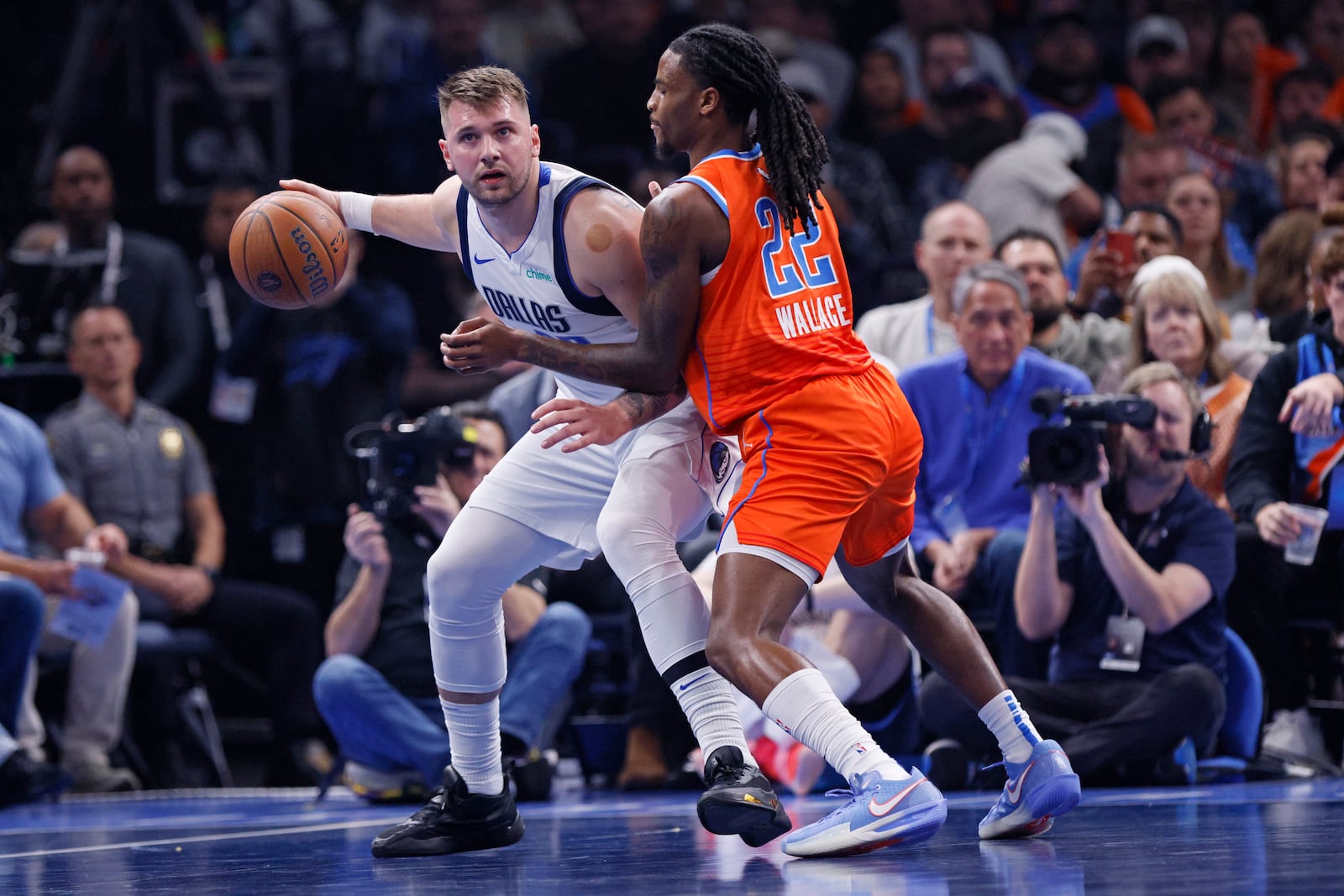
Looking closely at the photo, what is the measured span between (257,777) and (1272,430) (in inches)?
190

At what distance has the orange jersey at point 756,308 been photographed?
139 inches

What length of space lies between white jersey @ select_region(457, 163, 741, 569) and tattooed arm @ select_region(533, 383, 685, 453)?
15 cm

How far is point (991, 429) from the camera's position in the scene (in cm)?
603

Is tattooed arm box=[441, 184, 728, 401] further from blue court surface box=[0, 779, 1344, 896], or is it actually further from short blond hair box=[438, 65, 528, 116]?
blue court surface box=[0, 779, 1344, 896]

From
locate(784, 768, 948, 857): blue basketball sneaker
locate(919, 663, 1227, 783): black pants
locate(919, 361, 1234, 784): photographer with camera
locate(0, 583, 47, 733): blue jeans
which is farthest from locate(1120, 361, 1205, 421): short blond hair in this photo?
locate(0, 583, 47, 733): blue jeans

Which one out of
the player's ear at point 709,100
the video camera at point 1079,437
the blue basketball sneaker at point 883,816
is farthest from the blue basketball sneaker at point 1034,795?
the player's ear at point 709,100

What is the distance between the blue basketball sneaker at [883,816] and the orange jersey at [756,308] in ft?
2.73

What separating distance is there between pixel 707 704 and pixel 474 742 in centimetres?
71

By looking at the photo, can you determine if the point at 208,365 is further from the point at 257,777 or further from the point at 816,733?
the point at 816,733

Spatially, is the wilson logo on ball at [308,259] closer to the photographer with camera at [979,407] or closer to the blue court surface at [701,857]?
the blue court surface at [701,857]

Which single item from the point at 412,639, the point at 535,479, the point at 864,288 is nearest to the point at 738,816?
the point at 535,479

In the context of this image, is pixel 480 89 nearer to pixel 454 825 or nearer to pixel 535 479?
pixel 535 479

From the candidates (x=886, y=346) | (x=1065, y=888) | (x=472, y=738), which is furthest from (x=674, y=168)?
(x=1065, y=888)

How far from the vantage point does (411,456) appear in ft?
18.3
